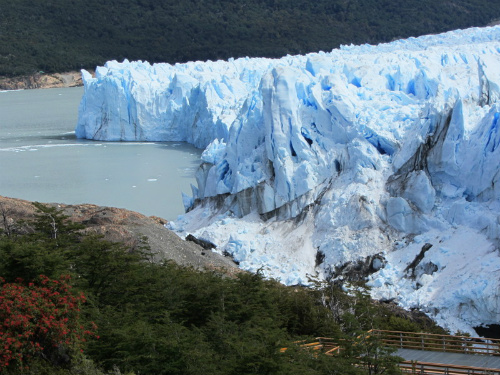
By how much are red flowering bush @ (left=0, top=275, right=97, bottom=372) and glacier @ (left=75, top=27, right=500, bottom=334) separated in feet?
19.0

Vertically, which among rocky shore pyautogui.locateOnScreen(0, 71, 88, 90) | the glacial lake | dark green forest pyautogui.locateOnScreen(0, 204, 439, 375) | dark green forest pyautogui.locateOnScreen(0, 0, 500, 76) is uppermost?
dark green forest pyautogui.locateOnScreen(0, 0, 500, 76)

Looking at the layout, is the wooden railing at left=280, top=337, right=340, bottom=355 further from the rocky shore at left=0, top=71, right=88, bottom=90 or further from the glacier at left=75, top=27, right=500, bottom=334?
the rocky shore at left=0, top=71, right=88, bottom=90

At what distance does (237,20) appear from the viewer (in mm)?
67125

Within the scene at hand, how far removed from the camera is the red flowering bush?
19.5ft

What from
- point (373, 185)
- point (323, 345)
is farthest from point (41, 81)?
point (323, 345)

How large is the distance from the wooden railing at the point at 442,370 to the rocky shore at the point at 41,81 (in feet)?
188

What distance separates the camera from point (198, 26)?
67.6 m

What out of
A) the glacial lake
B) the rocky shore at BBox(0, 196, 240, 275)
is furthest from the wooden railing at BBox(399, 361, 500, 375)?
the glacial lake

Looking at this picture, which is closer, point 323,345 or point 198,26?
point 323,345

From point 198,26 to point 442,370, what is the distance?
63.0m

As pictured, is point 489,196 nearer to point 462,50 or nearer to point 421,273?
point 421,273

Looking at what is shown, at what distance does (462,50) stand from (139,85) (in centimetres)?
1231

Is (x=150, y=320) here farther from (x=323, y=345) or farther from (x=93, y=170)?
(x=93, y=170)

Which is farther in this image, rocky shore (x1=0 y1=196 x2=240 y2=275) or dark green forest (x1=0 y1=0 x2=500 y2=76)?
dark green forest (x1=0 y1=0 x2=500 y2=76)
